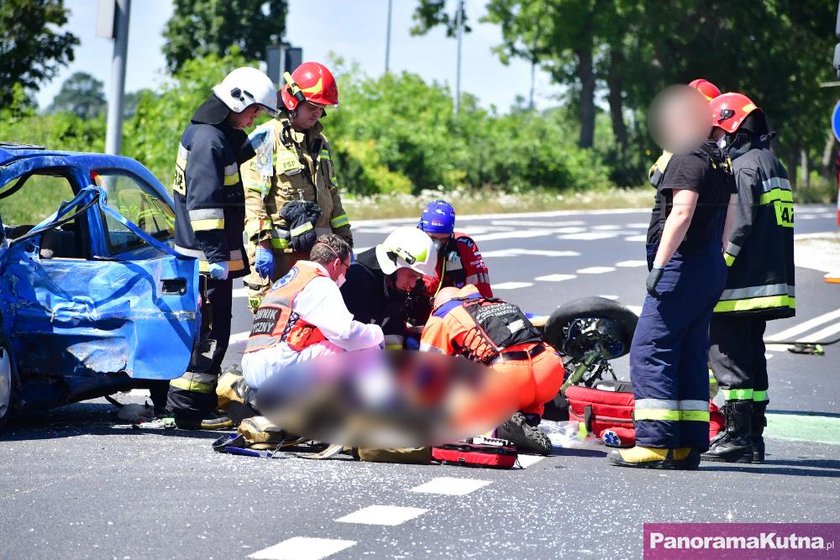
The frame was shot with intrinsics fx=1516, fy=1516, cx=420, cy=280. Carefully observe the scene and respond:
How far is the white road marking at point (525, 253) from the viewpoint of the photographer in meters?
21.5

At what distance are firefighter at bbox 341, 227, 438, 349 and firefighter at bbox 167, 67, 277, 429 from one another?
2.43ft

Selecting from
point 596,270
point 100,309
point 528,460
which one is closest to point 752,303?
point 528,460

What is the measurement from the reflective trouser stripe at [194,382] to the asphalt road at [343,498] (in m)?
0.26

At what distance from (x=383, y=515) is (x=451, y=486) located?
0.76 metres

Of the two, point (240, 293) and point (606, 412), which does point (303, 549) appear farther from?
point (240, 293)

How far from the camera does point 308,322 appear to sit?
25.5 feet

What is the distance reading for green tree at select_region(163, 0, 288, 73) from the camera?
→ 6850cm

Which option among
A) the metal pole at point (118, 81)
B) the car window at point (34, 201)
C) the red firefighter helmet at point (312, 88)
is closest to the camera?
the red firefighter helmet at point (312, 88)

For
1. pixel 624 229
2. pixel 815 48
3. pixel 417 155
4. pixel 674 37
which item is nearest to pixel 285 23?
pixel 674 37

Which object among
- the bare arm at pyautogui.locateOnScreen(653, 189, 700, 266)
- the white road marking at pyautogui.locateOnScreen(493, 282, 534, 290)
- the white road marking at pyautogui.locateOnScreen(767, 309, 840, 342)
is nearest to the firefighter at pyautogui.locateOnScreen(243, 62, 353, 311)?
the bare arm at pyautogui.locateOnScreen(653, 189, 700, 266)

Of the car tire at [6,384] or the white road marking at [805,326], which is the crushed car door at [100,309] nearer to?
the car tire at [6,384]

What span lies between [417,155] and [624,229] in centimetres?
1293

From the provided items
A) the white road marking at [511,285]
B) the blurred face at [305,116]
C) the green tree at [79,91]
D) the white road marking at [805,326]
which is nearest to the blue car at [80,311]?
the blurred face at [305,116]

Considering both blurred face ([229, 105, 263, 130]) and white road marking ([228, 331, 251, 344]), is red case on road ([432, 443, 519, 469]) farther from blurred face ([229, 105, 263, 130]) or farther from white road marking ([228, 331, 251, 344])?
white road marking ([228, 331, 251, 344])
